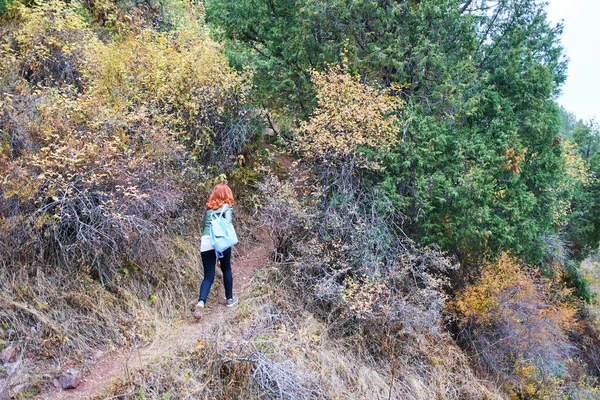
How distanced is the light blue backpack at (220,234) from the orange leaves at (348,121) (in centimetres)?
211

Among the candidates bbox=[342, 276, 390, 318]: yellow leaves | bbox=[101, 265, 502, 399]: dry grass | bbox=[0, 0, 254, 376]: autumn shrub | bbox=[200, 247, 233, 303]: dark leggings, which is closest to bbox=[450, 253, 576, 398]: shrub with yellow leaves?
bbox=[101, 265, 502, 399]: dry grass

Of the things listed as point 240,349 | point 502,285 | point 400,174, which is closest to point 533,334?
point 502,285

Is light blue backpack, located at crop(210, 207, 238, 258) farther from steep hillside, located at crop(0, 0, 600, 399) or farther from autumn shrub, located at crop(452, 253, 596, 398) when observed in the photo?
autumn shrub, located at crop(452, 253, 596, 398)

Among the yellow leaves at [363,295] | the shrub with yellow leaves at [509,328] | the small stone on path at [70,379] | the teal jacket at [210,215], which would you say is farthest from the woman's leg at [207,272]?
the shrub with yellow leaves at [509,328]

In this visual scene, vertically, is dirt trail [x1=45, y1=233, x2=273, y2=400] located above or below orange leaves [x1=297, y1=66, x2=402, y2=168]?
below

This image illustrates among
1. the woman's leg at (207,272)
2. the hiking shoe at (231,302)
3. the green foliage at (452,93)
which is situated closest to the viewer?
the woman's leg at (207,272)

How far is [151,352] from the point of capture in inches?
168

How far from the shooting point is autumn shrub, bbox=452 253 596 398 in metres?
7.38

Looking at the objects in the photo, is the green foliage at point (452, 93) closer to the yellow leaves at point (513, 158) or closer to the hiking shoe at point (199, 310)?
the yellow leaves at point (513, 158)

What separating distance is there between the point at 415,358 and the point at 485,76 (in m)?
4.98

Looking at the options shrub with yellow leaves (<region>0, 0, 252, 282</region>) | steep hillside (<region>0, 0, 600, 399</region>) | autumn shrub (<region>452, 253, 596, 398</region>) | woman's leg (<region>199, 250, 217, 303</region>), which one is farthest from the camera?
autumn shrub (<region>452, 253, 596, 398</region>)

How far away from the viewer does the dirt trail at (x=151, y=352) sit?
377cm

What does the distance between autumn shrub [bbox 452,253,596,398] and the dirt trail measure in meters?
4.18

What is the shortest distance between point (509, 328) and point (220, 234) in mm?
5628
